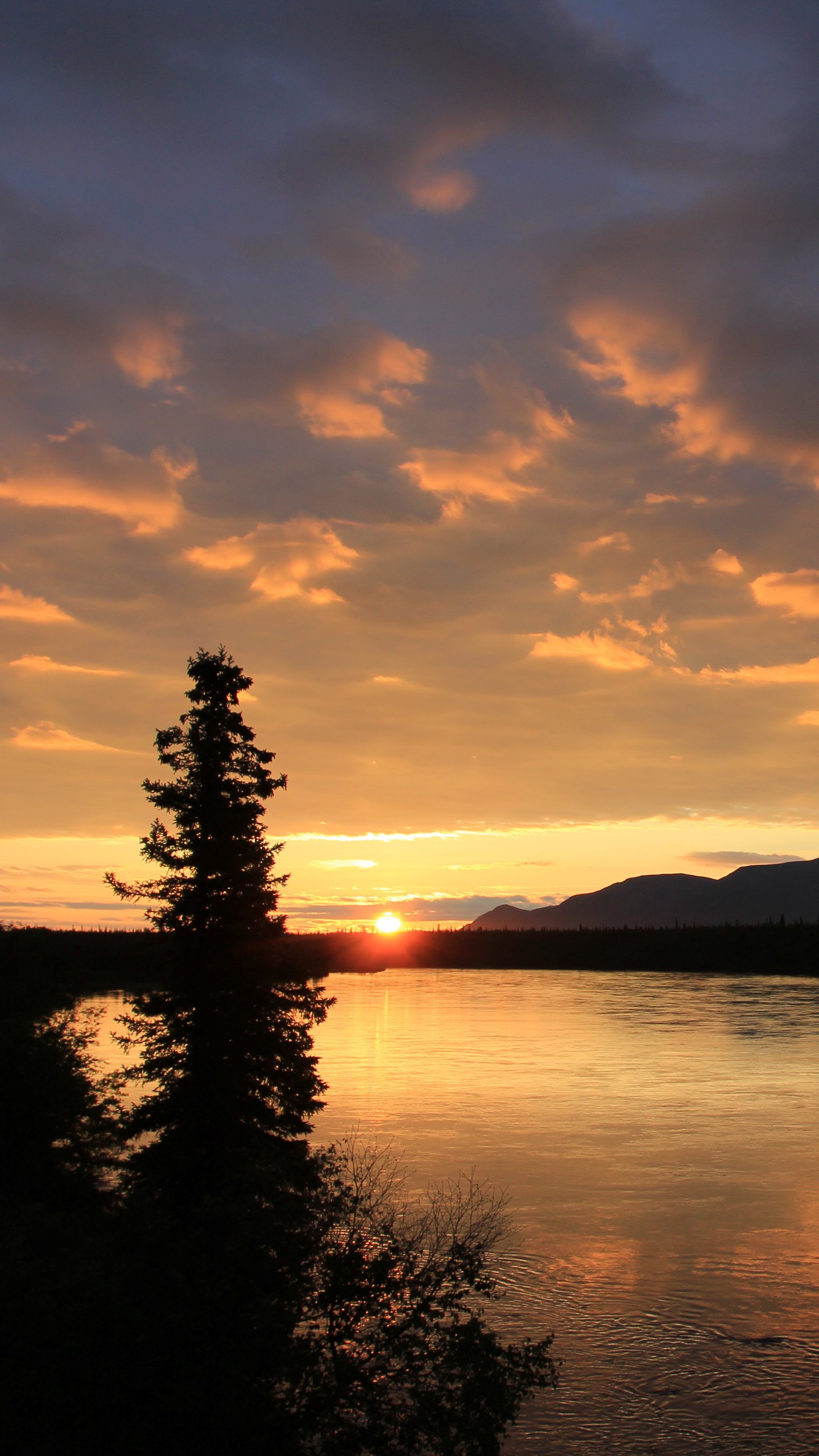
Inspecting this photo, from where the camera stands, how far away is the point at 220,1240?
612 inches

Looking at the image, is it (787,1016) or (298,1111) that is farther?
(787,1016)

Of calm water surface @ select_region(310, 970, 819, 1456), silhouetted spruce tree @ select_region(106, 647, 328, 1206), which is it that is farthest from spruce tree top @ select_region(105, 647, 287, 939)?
calm water surface @ select_region(310, 970, 819, 1456)

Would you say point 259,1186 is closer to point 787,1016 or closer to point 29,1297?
point 29,1297

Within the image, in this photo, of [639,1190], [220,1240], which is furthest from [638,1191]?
[220,1240]

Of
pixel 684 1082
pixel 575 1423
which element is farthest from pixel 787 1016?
pixel 575 1423

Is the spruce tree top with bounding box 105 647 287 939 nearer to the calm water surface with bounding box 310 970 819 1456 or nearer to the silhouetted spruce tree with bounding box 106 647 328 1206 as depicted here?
the silhouetted spruce tree with bounding box 106 647 328 1206

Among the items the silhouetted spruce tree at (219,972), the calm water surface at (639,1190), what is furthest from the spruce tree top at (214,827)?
the calm water surface at (639,1190)

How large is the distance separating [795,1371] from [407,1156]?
22.6 m

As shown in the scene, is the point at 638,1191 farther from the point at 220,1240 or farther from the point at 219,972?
the point at 220,1240

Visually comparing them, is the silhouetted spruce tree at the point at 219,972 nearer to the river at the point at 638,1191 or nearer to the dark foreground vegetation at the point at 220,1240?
the dark foreground vegetation at the point at 220,1240

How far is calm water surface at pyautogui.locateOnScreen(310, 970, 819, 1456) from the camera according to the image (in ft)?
71.9

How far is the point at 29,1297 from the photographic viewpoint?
15008mm

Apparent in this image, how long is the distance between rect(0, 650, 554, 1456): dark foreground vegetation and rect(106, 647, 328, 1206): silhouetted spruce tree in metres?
0.07

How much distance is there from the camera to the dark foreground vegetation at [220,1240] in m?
13.9
